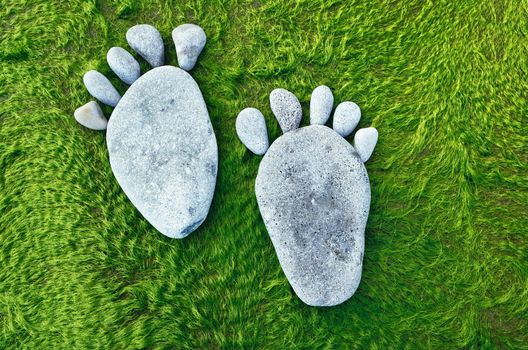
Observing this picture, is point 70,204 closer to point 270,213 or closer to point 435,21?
point 270,213

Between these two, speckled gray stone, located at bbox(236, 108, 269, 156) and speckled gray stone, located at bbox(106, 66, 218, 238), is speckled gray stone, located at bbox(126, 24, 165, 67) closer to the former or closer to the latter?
speckled gray stone, located at bbox(106, 66, 218, 238)

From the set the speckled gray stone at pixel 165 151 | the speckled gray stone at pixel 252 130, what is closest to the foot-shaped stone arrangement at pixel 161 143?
the speckled gray stone at pixel 165 151

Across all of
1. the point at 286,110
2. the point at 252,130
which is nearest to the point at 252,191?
the point at 252,130

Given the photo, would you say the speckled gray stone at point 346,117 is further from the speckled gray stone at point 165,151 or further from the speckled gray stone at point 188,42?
the speckled gray stone at point 188,42

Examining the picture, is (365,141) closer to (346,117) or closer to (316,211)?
(346,117)

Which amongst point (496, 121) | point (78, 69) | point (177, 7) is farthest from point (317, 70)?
point (78, 69)
